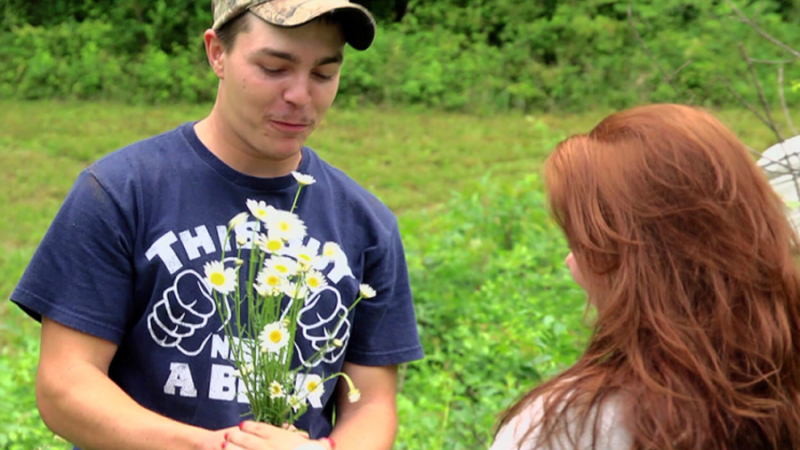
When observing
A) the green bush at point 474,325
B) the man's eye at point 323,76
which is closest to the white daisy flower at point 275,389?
the man's eye at point 323,76

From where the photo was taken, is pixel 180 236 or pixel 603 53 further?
pixel 603 53

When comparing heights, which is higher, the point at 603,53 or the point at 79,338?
the point at 79,338

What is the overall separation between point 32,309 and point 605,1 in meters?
9.88

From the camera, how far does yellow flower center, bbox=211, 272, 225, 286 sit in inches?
66.9

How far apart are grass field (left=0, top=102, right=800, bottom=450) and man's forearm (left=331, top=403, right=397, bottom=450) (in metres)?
4.82

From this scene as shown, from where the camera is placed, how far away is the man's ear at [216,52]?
2098 millimetres

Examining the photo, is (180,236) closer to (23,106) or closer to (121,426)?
(121,426)

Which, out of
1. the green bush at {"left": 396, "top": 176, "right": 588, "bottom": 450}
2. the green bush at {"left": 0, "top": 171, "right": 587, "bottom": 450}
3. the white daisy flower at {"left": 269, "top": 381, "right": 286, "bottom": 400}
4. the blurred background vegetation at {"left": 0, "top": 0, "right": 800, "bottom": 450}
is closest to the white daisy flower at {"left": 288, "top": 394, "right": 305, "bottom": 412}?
the white daisy flower at {"left": 269, "top": 381, "right": 286, "bottom": 400}

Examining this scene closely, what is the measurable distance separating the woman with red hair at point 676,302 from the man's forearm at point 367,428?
→ 0.54 m

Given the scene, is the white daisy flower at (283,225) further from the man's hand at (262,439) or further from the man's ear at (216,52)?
the man's ear at (216,52)

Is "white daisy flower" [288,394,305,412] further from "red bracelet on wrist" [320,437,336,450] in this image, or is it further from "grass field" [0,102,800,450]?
"grass field" [0,102,800,450]

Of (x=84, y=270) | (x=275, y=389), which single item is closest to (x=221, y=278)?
(x=275, y=389)

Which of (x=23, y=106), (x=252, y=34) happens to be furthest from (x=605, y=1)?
(x=252, y=34)

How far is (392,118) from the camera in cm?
1024
